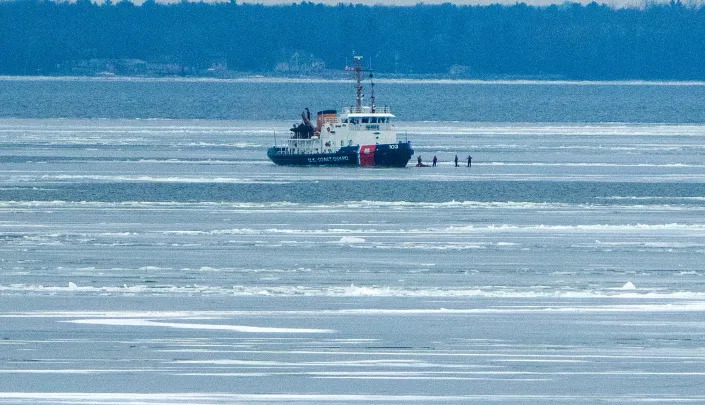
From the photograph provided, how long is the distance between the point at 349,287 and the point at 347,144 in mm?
50186

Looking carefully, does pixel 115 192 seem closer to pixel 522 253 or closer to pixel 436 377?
pixel 522 253

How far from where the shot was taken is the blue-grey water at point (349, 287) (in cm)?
2081

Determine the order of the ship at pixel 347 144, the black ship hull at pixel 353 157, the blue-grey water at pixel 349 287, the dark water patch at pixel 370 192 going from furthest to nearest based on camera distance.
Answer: the ship at pixel 347 144 < the black ship hull at pixel 353 157 < the dark water patch at pixel 370 192 < the blue-grey water at pixel 349 287

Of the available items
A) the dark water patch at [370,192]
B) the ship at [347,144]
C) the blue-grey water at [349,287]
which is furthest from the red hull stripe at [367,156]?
the dark water patch at [370,192]

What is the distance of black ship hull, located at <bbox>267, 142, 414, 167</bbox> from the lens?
77.9 m

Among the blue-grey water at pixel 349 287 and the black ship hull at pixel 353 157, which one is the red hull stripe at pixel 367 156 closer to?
the black ship hull at pixel 353 157

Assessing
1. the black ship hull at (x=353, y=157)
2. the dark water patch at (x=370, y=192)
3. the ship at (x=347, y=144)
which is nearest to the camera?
the dark water patch at (x=370, y=192)

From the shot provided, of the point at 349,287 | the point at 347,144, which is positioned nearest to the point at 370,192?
→ the point at 347,144

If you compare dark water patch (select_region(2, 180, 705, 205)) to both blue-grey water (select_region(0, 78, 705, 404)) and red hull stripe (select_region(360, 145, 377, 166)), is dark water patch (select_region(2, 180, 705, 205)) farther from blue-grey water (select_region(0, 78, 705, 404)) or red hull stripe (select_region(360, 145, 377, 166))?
red hull stripe (select_region(360, 145, 377, 166))

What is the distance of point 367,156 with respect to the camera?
258ft

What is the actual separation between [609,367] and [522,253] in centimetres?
1428

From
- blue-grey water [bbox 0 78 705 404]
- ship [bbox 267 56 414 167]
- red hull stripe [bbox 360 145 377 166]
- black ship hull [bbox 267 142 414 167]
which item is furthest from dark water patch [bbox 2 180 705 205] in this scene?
red hull stripe [bbox 360 145 377 166]

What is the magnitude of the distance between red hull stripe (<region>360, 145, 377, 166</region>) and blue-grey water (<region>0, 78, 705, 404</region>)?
A: 933 cm

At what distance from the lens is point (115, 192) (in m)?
56.4
